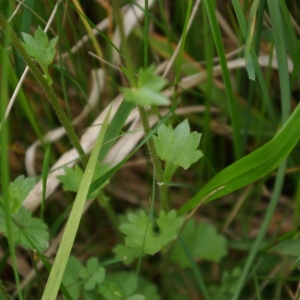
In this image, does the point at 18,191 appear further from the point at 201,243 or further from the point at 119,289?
the point at 201,243

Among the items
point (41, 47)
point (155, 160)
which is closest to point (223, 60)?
point (155, 160)

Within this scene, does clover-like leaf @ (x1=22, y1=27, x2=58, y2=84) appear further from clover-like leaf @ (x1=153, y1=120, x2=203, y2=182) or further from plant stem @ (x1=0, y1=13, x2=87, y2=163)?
clover-like leaf @ (x1=153, y1=120, x2=203, y2=182)

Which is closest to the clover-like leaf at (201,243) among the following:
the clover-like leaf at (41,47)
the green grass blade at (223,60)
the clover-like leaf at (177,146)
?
the green grass blade at (223,60)

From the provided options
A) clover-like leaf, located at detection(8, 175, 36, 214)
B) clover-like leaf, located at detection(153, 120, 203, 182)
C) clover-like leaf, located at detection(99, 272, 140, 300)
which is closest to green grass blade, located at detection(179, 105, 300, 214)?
clover-like leaf, located at detection(153, 120, 203, 182)

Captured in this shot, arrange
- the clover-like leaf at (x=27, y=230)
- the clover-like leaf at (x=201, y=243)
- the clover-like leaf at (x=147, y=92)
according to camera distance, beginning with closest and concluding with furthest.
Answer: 1. the clover-like leaf at (x=147, y=92)
2. the clover-like leaf at (x=27, y=230)
3. the clover-like leaf at (x=201, y=243)

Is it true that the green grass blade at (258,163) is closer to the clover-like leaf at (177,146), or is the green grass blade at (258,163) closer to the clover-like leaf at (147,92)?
the clover-like leaf at (177,146)

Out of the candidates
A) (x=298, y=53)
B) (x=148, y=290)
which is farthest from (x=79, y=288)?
(x=298, y=53)
